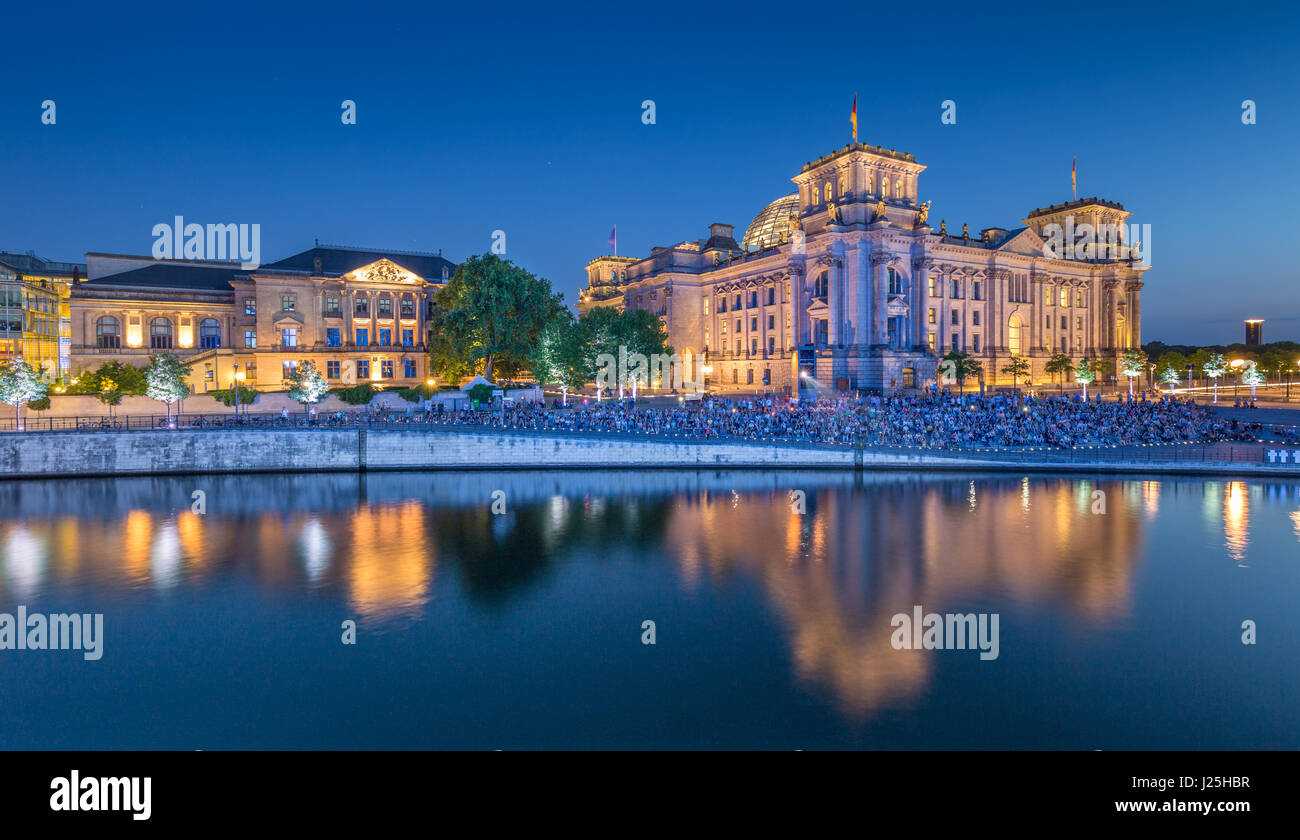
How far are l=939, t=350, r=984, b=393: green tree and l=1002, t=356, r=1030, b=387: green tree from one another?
6.65m

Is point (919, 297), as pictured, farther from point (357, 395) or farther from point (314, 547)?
point (314, 547)

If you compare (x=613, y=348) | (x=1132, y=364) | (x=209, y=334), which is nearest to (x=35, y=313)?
(x=209, y=334)

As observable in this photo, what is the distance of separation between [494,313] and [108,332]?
42.9m

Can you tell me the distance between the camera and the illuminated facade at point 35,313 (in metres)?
70.9

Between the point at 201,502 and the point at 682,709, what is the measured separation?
32.9m

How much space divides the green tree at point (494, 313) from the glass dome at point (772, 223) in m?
37.1

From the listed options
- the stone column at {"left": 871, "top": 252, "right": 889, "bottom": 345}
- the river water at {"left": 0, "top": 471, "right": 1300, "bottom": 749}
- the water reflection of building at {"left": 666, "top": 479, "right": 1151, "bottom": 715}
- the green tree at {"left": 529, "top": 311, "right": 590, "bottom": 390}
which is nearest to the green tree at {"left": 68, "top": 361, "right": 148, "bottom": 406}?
the river water at {"left": 0, "top": 471, "right": 1300, "bottom": 749}

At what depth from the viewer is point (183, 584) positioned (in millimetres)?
21984

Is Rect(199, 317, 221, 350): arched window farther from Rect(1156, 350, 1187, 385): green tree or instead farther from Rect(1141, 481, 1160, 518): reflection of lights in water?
Rect(1156, 350, 1187, 385): green tree

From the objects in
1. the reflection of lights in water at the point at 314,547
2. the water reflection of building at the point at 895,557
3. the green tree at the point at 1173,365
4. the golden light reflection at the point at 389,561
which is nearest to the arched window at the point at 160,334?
the golden light reflection at the point at 389,561

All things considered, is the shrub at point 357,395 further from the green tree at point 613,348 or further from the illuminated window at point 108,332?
the illuminated window at point 108,332

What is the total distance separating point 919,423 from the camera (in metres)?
46.2

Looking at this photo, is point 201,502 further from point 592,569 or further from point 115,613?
point 592,569
